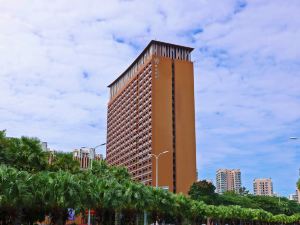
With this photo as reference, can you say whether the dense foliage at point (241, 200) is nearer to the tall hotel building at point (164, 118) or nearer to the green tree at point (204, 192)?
the green tree at point (204, 192)

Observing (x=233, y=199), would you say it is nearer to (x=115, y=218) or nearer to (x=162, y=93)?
(x=162, y=93)

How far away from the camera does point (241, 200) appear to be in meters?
126

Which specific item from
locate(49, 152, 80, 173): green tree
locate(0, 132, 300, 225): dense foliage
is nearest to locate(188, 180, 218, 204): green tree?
locate(0, 132, 300, 225): dense foliage

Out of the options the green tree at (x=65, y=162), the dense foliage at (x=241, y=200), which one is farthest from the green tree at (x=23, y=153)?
the dense foliage at (x=241, y=200)

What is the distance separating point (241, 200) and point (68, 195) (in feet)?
313

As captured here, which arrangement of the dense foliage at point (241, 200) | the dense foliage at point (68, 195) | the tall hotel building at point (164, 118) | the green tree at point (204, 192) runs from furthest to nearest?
the tall hotel building at point (164, 118), the dense foliage at point (241, 200), the green tree at point (204, 192), the dense foliage at point (68, 195)

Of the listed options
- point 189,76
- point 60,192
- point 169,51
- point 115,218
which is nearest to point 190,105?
point 189,76

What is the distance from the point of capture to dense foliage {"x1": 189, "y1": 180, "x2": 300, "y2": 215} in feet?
368

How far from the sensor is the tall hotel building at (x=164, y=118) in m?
138

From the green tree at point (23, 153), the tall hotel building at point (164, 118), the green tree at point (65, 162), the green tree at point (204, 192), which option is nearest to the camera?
the green tree at point (23, 153)

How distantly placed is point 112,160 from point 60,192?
148 meters

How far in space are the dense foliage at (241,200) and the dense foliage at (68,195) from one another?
168 feet

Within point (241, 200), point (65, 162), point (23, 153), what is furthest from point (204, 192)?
point (23, 153)

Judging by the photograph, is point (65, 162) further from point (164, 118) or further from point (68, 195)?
point (164, 118)
